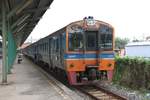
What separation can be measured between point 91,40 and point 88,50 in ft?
1.48

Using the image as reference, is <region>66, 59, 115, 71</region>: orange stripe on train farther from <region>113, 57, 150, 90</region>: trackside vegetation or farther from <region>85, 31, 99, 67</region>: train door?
<region>113, 57, 150, 90</region>: trackside vegetation

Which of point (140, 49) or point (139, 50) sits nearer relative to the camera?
point (140, 49)

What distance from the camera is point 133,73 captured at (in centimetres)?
1777

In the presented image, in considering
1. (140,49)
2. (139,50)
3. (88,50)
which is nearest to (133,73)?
(88,50)

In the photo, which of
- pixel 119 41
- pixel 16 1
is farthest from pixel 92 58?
pixel 119 41

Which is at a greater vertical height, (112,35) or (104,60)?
(112,35)

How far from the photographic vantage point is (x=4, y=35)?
18141mm

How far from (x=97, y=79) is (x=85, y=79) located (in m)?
0.52

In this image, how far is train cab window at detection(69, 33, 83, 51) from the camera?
53.7 feet

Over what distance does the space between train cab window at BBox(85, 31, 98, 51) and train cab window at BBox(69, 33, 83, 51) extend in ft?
0.83

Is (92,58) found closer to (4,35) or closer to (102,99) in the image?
(102,99)

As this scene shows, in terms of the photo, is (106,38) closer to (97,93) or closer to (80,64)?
(80,64)

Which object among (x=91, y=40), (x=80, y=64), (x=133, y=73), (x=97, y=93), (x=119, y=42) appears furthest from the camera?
(x=119, y=42)

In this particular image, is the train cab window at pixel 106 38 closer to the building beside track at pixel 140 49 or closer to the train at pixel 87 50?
the train at pixel 87 50
